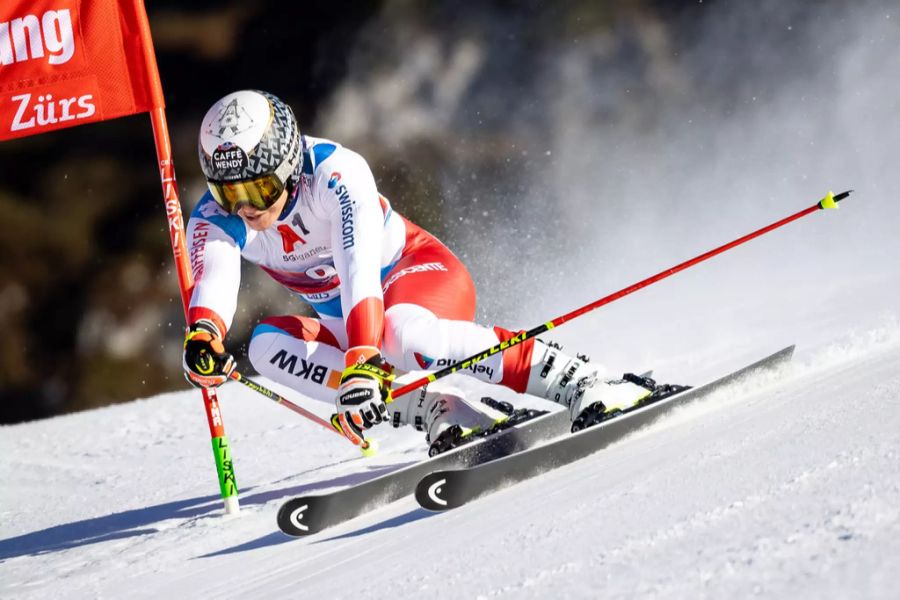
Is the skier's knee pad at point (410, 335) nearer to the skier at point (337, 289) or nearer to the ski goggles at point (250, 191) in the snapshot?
the skier at point (337, 289)

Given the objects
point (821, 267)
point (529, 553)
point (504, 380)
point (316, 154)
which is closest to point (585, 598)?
point (529, 553)

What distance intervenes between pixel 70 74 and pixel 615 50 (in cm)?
674

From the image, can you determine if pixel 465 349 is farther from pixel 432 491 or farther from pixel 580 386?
pixel 432 491

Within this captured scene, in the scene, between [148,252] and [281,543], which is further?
[148,252]

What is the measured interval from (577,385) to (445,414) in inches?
18.8

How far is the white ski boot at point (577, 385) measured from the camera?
3.53 m

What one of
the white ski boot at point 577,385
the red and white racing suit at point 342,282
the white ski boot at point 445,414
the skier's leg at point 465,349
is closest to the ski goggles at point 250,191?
the red and white racing suit at point 342,282

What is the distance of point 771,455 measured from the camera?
7.48 feet

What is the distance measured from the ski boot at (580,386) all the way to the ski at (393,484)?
184 millimetres

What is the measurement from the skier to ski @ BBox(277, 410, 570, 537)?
117 millimetres

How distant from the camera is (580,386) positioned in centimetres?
359

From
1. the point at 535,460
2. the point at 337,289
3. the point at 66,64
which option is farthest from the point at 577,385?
the point at 66,64

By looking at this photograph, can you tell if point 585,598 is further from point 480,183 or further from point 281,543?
point 480,183

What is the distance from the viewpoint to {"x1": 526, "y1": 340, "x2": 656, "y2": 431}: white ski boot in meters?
3.53
